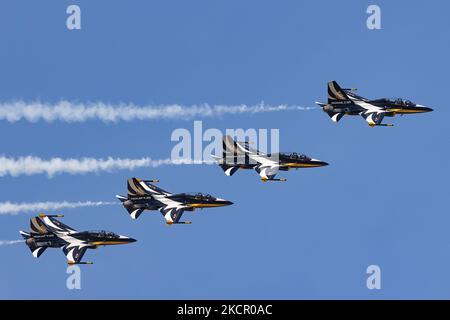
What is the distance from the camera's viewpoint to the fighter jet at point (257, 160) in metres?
163

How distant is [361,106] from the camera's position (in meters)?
166

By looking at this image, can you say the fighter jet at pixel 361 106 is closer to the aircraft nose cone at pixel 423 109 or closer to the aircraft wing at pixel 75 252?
the aircraft nose cone at pixel 423 109

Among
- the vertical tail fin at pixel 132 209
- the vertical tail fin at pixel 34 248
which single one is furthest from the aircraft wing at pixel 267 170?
the vertical tail fin at pixel 34 248

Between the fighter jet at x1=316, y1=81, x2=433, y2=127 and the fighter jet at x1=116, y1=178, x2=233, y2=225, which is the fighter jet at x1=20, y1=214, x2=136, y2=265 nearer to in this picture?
the fighter jet at x1=116, y1=178, x2=233, y2=225

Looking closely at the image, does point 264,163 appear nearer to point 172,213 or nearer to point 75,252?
point 172,213

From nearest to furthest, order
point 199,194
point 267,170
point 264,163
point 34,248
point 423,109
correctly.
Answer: point 34,248 → point 199,194 → point 267,170 → point 264,163 → point 423,109

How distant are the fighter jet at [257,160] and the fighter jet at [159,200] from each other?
19.5 feet

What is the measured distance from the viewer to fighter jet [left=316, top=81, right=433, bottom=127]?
16538 centimetres

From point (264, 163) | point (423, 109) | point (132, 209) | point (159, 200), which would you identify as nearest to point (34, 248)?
point (132, 209)

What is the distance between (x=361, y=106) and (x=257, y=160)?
1719 cm

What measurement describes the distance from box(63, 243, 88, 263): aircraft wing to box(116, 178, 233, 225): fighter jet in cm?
976
